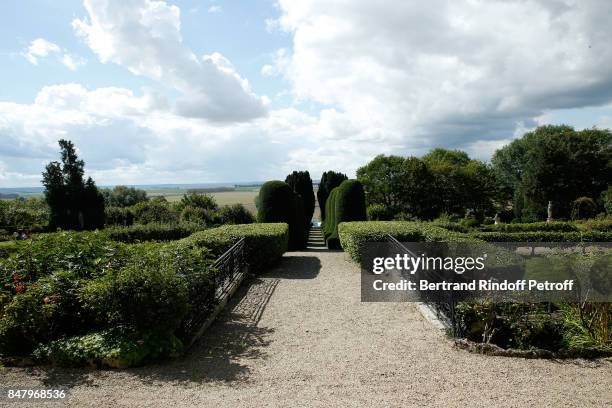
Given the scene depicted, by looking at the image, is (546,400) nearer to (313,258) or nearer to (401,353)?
(401,353)

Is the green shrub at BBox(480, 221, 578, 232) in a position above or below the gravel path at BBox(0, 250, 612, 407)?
above

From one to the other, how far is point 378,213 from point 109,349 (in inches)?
982

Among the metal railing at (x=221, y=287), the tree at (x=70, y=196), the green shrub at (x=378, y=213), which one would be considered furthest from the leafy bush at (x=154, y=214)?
the metal railing at (x=221, y=287)

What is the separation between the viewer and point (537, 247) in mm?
16156

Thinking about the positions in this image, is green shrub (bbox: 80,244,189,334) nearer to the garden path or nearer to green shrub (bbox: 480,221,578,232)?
the garden path

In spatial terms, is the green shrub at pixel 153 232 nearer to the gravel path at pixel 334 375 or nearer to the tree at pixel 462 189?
the gravel path at pixel 334 375

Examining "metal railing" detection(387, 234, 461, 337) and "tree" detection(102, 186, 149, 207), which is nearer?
"metal railing" detection(387, 234, 461, 337)

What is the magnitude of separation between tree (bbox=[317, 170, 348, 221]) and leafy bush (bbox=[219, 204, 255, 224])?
557 cm

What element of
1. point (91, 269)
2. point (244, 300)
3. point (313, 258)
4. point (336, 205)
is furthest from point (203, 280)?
point (336, 205)

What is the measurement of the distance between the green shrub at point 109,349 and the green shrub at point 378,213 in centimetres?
2374

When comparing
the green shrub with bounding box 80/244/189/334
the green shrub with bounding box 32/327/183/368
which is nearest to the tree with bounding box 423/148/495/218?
the green shrub with bounding box 80/244/189/334

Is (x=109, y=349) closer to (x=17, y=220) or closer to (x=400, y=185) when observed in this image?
(x=17, y=220)

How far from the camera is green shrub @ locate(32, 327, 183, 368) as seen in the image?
15.3 feet

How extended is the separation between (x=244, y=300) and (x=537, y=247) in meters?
13.1
